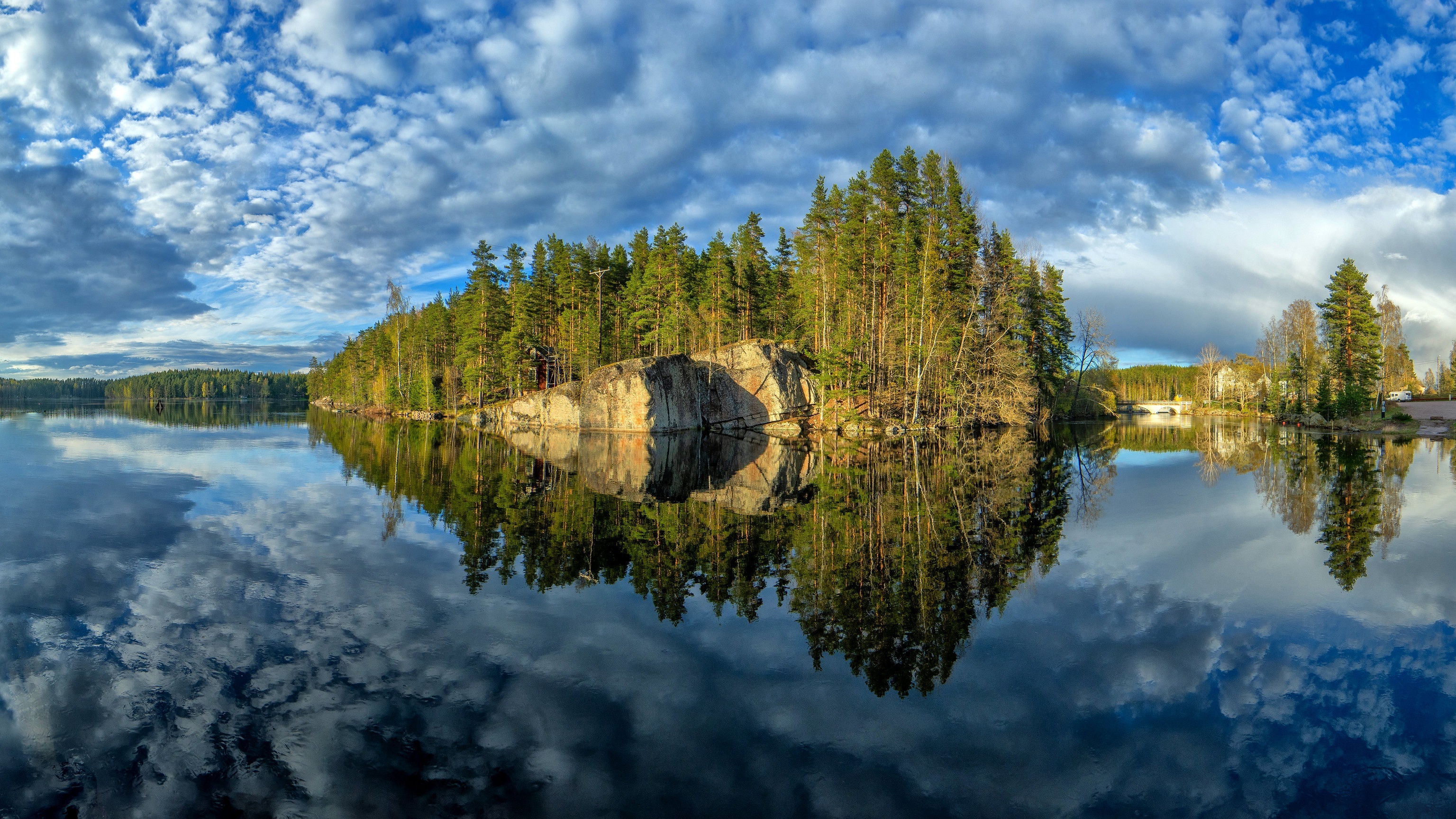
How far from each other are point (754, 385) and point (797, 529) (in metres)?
38.3

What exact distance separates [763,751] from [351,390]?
12754 centimetres

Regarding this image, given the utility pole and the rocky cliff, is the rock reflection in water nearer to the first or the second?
the rocky cliff

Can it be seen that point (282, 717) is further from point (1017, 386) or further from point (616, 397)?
point (1017, 386)

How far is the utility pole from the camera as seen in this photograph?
58.0 metres

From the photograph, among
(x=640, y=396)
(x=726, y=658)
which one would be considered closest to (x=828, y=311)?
(x=640, y=396)

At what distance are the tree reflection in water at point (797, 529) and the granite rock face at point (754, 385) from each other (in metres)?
21.4

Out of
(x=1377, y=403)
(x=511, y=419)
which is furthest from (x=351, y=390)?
→ (x=1377, y=403)

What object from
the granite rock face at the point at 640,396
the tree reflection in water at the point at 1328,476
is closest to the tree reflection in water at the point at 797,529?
the tree reflection in water at the point at 1328,476

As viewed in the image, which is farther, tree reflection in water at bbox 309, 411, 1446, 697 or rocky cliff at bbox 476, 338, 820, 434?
rocky cliff at bbox 476, 338, 820, 434

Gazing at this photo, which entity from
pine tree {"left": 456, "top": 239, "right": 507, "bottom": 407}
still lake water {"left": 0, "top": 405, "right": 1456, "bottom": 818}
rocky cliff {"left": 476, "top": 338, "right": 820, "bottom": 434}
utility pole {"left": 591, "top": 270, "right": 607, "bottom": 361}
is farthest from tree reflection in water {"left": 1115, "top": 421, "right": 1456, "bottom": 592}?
pine tree {"left": 456, "top": 239, "right": 507, "bottom": 407}

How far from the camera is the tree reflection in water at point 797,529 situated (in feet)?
28.1

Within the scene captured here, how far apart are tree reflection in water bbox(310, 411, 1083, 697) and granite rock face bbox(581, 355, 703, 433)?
18.2 m

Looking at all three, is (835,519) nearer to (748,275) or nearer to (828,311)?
(828,311)

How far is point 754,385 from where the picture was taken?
170 ft
